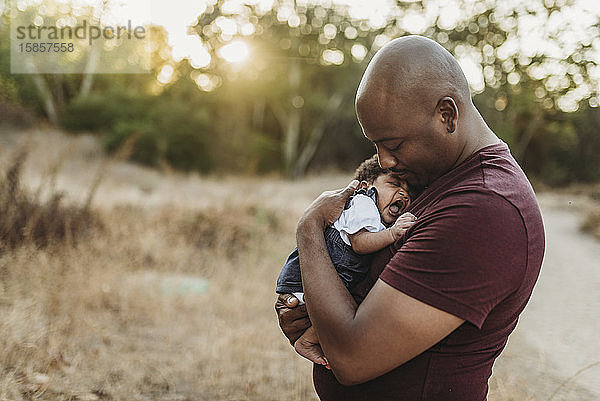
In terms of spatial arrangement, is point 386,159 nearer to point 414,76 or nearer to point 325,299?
point 414,76

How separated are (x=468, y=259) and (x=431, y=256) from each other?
89 mm

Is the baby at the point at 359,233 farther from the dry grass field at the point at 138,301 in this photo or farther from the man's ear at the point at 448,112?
the dry grass field at the point at 138,301

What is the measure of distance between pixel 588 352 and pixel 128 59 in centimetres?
2542

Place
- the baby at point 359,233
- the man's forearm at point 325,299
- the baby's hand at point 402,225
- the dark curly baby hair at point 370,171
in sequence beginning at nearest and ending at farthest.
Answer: the man's forearm at point 325,299 < the baby's hand at point 402,225 < the baby at point 359,233 < the dark curly baby hair at point 370,171

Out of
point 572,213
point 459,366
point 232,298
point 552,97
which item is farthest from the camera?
point 552,97

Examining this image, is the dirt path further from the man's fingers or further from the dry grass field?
the man's fingers

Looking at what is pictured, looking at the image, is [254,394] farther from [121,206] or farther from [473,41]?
[473,41]

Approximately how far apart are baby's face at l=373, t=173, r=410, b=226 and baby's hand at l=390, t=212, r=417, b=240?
7.3 inches

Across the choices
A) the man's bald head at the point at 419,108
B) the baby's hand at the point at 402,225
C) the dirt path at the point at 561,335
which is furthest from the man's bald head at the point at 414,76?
the dirt path at the point at 561,335

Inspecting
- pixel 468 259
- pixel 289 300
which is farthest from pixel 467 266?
pixel 289 300

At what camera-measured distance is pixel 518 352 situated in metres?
5.10

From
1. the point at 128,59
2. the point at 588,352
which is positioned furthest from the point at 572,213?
the point at 128,59

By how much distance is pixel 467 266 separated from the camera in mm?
1473

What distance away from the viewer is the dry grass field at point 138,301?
13.5ft
